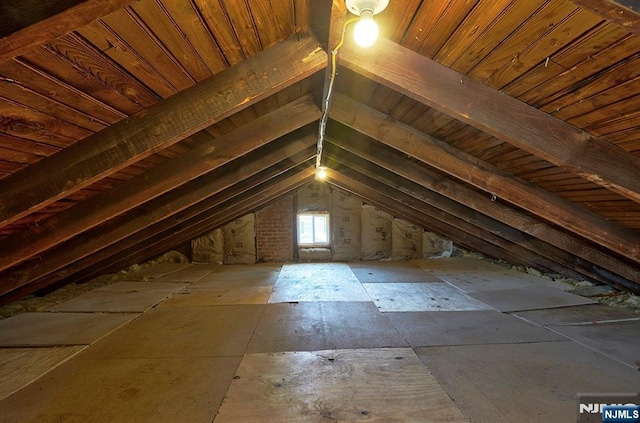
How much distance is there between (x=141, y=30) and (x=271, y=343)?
2.29m

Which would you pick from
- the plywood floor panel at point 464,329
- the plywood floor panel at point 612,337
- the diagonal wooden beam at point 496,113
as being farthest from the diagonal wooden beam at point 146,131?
the plywood floor panel at point 612,337

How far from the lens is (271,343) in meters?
2.51

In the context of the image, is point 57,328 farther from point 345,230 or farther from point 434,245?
point 434,245

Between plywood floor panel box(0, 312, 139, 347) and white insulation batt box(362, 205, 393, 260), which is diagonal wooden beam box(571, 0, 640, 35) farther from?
white insulation batt box(362, 205, 393, 260)

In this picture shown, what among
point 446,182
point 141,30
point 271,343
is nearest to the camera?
point 141,30

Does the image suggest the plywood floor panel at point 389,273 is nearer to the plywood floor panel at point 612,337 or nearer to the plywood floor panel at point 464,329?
the plywood floor panel at point 464,329

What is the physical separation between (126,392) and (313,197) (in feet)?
16.6

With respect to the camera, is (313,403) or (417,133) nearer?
(313,403)

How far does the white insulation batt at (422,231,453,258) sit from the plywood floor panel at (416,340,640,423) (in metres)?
4.14

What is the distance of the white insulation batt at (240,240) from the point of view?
21.5 feet

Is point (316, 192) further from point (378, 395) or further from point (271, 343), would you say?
point (378, 395)

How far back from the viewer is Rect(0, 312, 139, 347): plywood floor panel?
2.62 meters

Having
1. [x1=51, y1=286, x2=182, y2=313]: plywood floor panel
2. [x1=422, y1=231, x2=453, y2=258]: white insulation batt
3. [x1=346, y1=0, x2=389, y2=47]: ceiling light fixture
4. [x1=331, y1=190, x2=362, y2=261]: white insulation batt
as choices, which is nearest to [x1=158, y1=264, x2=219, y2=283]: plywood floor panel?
[x1=51, y1=286, x2=182, y2=313]: plywood floor panel

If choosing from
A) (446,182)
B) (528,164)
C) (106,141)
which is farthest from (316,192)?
(106,141)
